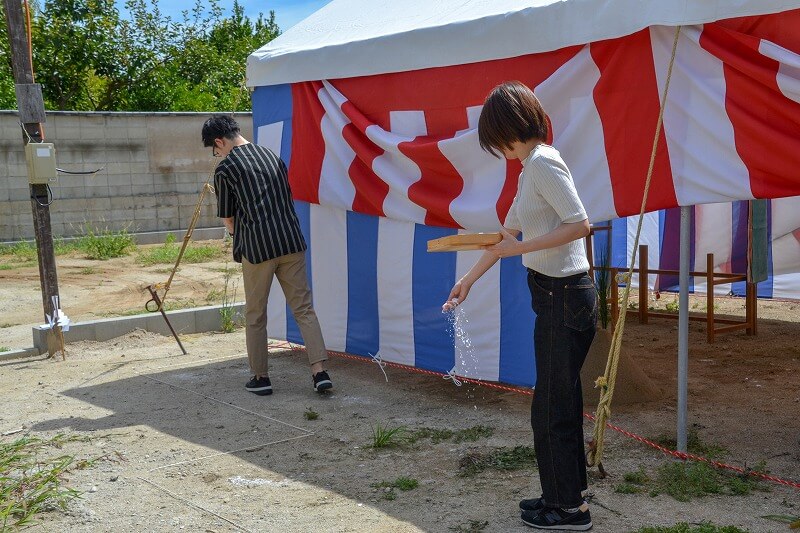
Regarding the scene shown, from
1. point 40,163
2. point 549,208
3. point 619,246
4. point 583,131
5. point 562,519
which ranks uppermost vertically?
point 583,131

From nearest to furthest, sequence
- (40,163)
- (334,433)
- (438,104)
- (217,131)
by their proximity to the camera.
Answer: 1. (334,433)
2. (438,104)
3. (217,131)
4. (40,163)

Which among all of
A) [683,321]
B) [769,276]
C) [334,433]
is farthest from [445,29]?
[769,276]

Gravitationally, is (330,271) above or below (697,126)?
below

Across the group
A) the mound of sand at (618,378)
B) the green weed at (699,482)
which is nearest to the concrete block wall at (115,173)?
the mound of sand at (618,378)

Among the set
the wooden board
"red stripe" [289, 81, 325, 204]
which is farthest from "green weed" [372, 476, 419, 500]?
"red stripe" [289, 81, 325, 204]

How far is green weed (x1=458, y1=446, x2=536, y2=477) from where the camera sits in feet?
13.2

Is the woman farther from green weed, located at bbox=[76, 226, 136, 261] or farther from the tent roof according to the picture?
green weed, located at bbox=[76, 226, 136, 261]

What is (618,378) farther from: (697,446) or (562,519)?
(562,519)

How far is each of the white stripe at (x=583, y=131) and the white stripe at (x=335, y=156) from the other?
60.3 inches

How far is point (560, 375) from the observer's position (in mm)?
3180

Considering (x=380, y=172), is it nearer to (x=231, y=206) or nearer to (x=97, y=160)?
(x=231, y=206)

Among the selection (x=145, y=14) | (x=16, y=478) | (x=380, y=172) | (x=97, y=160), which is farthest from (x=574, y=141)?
(x=145, y=14)

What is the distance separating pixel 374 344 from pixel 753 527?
2.85 meters

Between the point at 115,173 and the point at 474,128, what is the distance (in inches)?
377
